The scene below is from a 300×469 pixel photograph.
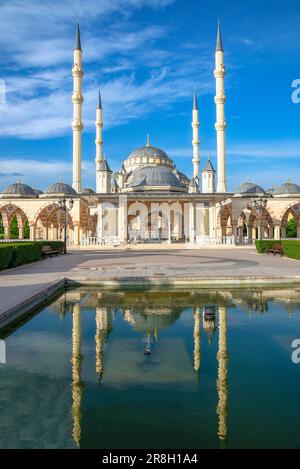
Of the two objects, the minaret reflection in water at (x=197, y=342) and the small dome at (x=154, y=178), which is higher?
the small dome at (x=154, y=178)

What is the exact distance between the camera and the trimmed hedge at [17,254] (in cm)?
1291

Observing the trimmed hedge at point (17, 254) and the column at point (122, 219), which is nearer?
the trimmed hedge at point (17, 254)

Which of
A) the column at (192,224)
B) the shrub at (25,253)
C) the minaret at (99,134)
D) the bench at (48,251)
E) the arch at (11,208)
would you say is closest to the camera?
the shrub at (25,253)

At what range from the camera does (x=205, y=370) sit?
4.19 m

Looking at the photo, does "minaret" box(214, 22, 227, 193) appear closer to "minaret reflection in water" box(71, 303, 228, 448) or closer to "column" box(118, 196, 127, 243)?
"column" box(118, 196, 127, 243)

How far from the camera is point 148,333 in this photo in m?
5.71

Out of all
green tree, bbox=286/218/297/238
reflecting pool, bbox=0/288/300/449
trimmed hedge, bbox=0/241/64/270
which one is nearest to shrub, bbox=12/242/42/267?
trimmed hedge, bbox=0/241/64/270

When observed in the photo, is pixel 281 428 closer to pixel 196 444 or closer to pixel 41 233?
pixel 196 444

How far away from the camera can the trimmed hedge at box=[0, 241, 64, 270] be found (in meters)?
12.9

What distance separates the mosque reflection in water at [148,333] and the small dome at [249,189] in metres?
34.4

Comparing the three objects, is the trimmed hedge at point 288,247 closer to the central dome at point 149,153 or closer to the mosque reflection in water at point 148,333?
the mosque reflection in water at point 148,333

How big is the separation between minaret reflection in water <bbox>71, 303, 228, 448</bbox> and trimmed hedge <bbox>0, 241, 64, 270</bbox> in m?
6.37

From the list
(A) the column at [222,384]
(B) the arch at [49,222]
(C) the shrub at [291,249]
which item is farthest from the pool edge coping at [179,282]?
(B) the arch at [49,222]
